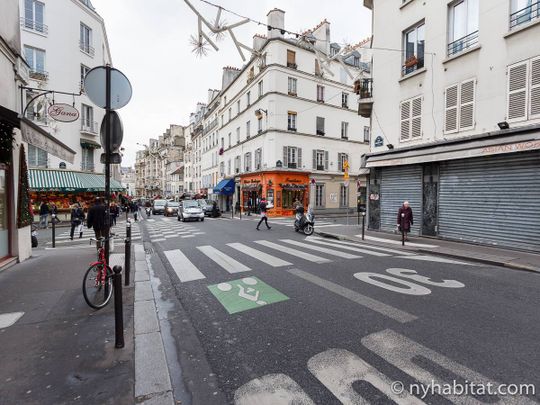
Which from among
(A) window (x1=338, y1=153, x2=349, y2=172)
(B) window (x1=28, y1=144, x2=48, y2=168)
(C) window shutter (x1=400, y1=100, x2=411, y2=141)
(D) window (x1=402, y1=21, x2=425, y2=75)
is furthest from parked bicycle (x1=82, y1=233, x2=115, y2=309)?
(A) window (x1=338, y1=153, x2=349, y2=172)

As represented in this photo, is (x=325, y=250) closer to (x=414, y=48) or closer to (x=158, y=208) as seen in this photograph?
(x=414, y=48)

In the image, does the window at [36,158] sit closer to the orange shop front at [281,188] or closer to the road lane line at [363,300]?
the orange shop front at [281,188]

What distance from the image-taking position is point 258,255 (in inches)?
323

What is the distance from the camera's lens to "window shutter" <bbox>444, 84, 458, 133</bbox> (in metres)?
10.4

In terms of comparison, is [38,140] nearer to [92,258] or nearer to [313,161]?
[92,258]

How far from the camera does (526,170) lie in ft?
28.5

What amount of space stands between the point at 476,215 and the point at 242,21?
9.52 metres

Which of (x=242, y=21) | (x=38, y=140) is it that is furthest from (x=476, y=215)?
(x=38, y=140)

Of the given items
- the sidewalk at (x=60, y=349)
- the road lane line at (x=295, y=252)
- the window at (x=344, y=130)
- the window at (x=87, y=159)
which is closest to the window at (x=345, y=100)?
the window at (x=344, y=130)

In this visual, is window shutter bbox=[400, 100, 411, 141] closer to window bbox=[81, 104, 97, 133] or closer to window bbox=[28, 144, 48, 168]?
window bbox=[81, 104, 97, 133]

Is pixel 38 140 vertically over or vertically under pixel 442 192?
over

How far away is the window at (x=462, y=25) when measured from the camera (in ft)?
33.2

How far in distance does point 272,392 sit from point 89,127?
25.8 metres

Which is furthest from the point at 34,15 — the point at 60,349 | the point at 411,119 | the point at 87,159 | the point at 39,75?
the point at 60,349
